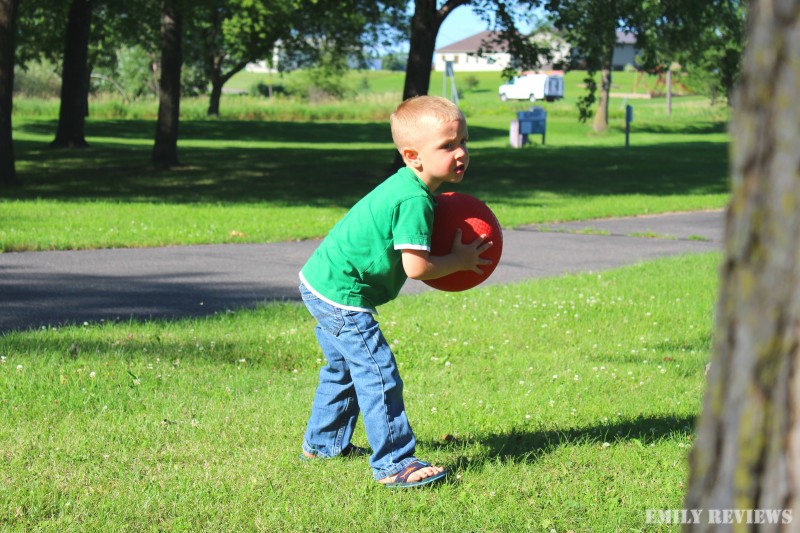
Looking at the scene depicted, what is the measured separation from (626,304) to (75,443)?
5.44 m

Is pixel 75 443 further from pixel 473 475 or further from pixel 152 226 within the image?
pixel 152 226

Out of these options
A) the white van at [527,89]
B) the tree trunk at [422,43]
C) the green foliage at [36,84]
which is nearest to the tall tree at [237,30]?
the tree trunk at [422,43]

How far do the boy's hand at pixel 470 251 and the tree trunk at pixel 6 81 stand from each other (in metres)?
15.1

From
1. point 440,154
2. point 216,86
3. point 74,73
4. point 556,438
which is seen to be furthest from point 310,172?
point 216,86

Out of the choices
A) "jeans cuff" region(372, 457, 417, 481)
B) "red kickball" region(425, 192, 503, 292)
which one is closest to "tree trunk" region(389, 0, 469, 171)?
"red kickball" region(425, 192, 503, 292)

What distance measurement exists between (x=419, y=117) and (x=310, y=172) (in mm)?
20793

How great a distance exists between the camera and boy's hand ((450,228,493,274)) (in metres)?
4.46

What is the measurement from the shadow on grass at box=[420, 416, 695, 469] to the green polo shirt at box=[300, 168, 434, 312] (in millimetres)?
965

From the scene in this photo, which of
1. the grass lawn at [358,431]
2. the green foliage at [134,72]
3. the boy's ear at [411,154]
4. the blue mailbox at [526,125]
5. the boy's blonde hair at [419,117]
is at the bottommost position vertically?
the grass lawn at [358,431]

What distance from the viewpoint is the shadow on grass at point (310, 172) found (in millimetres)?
19625

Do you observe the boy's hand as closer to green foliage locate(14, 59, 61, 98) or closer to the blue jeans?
the blue jeans

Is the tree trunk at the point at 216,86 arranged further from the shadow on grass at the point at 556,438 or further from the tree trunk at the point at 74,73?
the shadow on grass at the point at 556,438

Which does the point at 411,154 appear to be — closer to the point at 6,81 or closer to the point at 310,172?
the point at 6,81

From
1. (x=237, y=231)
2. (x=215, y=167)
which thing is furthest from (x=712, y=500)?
(x=215, y=167)
